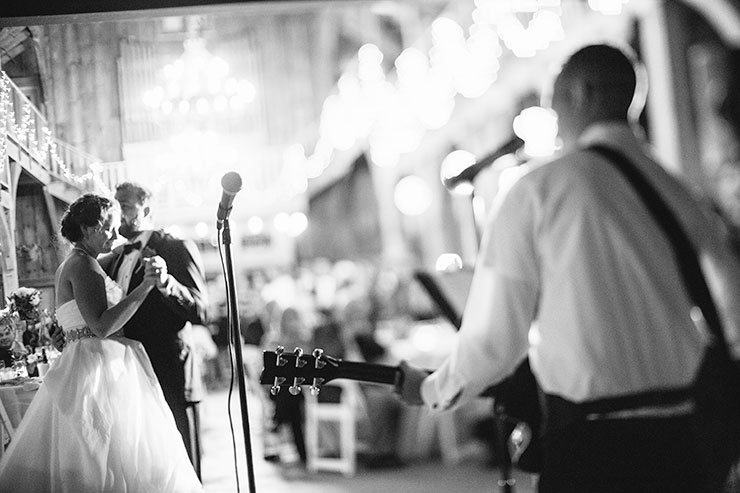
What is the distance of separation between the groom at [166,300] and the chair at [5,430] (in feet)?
1.70

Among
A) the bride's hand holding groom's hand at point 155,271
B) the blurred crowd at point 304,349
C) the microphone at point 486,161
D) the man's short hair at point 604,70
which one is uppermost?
the man's short hair at point 604,70

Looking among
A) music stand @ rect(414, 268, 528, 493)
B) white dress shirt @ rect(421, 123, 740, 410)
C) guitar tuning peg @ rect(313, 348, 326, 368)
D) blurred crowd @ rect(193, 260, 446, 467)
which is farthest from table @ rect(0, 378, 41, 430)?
blurred crowd @ rect(193, 260, 446, 467)

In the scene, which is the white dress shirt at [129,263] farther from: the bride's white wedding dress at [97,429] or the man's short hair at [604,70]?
the man's short hair at [604,70]

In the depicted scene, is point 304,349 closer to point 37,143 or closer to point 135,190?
point 135,190

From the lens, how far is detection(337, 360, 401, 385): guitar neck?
2385 millimetres

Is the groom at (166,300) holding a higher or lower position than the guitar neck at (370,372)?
higher

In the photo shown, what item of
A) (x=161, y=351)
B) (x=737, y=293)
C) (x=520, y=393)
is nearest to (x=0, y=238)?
(x=161, y=351)

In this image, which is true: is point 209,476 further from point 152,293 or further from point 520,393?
point 520,393

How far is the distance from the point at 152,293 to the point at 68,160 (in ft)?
1.90

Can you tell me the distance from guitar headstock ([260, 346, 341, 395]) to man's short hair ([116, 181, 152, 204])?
2.52ft

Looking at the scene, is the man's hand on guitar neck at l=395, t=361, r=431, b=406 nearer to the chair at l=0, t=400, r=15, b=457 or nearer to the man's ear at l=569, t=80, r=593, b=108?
the man's ear at l=569, t=80, r=593, b=108

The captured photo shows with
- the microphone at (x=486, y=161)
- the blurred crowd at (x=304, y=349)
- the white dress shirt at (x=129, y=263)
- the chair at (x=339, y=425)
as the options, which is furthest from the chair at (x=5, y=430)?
the chair at (x=339, y=425)

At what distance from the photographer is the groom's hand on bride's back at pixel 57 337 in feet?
8.57

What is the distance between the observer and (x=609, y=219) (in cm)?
181
